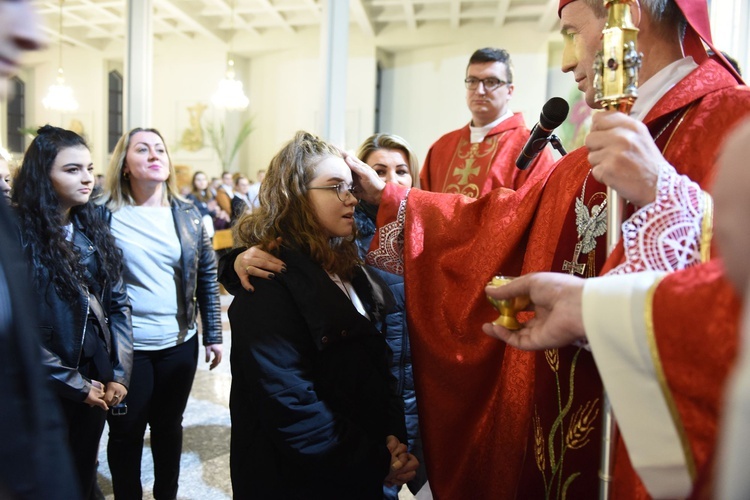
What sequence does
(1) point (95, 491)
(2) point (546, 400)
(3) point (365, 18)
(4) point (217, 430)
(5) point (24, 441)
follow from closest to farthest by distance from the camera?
(5) point (24, 441) → (2) point (546, 400) → (1) point (95, 491) → (4) point (217, 430) → (3) point (365, 18)

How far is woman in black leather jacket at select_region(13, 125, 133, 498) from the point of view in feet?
6.97

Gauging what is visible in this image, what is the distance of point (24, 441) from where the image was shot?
2.49 ft

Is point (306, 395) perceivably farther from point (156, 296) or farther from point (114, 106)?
point (114, 106)

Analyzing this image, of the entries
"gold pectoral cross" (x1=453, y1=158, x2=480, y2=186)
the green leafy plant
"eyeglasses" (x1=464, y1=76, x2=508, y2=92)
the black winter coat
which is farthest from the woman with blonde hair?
the green leafy plant

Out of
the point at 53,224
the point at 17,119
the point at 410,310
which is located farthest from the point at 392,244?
the point at 17,119

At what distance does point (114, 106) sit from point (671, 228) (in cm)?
1672

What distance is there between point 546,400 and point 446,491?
1.47 ft

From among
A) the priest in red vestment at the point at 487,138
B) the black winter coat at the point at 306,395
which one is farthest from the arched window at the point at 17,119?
the black winter coat at the point at 306,395

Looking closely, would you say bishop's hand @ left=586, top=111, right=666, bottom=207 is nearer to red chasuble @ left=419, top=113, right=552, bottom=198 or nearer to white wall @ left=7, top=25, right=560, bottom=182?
red chasuble @ left=419, top=113, right=552, bottom=198

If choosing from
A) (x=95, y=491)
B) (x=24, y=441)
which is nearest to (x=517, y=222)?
(x=24, y=441)

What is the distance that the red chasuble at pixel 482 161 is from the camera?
3.21m

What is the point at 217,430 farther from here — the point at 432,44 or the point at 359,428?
the point at 432,44

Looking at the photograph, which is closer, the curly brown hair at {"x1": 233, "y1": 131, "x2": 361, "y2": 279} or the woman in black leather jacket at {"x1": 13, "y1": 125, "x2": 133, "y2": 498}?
the curly brown hair at {"x1": 233, "y1": 131, "x2": 361, "y2": 279}

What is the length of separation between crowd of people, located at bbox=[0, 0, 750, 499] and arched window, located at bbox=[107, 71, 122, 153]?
14084mm
